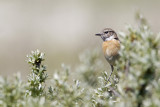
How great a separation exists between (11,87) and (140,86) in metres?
0.79

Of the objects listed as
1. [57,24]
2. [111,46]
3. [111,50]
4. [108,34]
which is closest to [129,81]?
[111,50]

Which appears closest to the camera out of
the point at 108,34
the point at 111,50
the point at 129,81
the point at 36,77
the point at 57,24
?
the point at 129,81

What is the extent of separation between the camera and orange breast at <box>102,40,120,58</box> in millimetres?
5167

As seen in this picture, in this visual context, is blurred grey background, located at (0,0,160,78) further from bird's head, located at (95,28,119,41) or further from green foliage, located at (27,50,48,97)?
green foliage, located at (27,50,48,97)

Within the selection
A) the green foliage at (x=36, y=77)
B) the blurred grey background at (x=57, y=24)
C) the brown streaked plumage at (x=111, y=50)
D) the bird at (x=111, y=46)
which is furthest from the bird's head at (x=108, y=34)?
the blurred grey background at (x=57, y=24)

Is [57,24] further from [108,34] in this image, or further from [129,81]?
[129,81]

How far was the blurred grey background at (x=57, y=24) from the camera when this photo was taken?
17016 millimetres

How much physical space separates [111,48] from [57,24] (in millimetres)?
17548

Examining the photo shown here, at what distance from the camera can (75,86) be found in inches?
88.4

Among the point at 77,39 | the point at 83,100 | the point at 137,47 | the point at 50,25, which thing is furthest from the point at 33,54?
the point at 50,25

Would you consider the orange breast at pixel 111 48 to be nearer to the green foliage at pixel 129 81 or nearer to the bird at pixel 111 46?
the bird at pixel 111 46

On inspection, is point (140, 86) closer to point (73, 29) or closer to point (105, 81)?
point (105, 81)

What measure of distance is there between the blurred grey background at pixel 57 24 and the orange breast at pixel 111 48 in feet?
28.7

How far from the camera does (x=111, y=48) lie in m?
5.33
